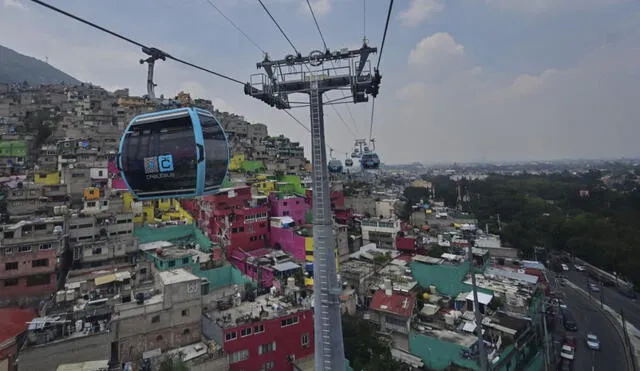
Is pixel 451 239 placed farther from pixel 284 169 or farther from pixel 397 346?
pixel 284 169

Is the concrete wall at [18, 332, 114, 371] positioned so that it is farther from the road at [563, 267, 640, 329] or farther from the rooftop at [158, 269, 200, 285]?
the road at [563, 267, 640, 329]

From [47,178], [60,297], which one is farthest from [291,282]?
[47,178]

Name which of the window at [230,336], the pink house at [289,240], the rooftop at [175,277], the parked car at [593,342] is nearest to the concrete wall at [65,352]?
the rooftop at [175,277]

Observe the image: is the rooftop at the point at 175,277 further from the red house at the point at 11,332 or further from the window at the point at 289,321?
the red house at the point at 11,332

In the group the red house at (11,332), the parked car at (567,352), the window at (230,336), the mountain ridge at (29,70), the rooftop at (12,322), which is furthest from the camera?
the mountain ridge at (29,70)

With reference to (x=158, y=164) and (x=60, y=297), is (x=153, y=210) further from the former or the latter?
(x=158, y=164)

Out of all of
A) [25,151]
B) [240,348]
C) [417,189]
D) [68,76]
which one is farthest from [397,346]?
[68,76]
